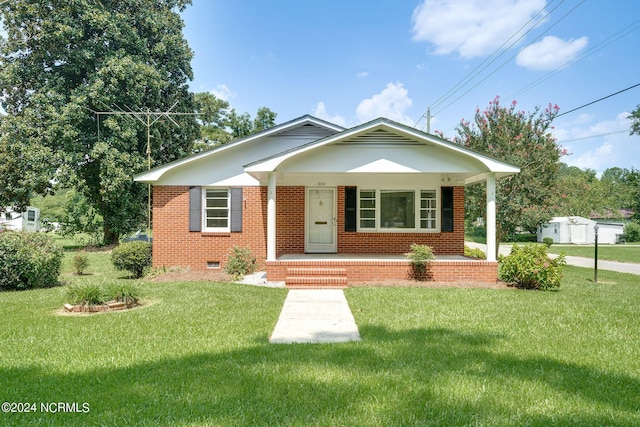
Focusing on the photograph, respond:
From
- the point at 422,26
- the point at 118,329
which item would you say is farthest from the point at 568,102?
the point at 118,329

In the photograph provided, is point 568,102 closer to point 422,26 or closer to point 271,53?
point 422,26

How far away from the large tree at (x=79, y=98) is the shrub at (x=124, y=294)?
1340 centimetres

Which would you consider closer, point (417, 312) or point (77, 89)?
point (417, 312)

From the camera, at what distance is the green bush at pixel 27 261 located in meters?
9.27

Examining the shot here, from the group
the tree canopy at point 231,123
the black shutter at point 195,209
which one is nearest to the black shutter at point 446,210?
the black shutter at point 195,209

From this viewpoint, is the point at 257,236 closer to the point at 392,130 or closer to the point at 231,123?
the point at 392,130

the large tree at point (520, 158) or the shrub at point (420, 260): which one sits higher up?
the large tree at point (520, 158)

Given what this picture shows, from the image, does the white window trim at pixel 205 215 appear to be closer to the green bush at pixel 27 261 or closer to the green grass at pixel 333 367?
the green bush at pixel 27 261

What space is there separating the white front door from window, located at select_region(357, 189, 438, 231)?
3.15 feet

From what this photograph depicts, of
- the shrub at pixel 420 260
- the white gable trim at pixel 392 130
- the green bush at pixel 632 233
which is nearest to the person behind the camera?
the white gable trim at pixel 392 130

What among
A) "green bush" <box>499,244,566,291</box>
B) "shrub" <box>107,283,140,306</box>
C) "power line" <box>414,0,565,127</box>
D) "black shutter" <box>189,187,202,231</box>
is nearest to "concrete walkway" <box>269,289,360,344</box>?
"shrub" <box>107,283,140,306</box>

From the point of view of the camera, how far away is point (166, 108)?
77.8 feet

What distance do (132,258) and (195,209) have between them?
2385 millimetres

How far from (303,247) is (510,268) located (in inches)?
248
